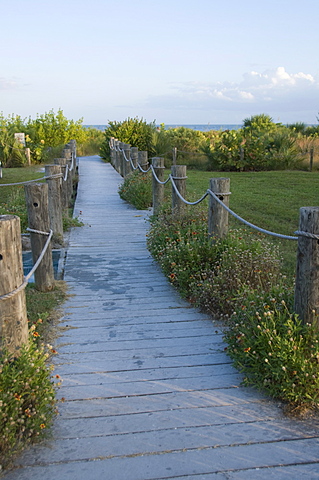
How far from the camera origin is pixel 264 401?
3047 mm

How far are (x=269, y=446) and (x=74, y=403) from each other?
1215 millimetres

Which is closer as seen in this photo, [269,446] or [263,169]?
[269,446]

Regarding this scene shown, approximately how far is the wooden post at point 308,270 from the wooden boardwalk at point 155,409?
63 centimetres

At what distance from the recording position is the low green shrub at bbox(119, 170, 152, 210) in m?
10.2

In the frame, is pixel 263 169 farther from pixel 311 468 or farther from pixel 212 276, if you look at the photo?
pixel 311 468

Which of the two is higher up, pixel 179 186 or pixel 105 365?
pixel 179 186

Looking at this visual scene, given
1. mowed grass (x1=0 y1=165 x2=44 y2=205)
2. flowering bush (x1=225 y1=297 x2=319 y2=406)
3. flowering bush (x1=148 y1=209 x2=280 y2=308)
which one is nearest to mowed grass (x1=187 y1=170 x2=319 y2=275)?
flowering bush (x1=148 y1=209 x2=280 y2=308)

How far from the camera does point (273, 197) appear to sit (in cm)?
1128

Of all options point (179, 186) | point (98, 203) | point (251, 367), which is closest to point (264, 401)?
point (251, 367)

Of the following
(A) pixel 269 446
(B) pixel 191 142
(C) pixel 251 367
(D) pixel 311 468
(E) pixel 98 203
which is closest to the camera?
(D) pixel 311 468

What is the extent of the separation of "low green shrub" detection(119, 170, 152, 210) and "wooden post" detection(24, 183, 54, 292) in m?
4.98

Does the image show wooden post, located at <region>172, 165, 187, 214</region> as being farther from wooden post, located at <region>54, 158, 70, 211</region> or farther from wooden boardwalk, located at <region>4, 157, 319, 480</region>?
wooden post, located at <region>54, 158, 70, 211</region>

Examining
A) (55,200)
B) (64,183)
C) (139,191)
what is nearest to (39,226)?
(55,200)

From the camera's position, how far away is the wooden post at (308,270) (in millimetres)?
3039
